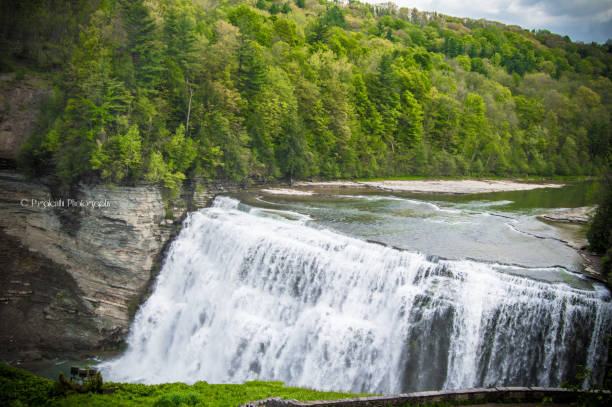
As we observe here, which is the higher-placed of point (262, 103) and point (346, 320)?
point (262, 103)

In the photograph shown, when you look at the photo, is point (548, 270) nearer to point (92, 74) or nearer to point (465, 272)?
point (465, 272)

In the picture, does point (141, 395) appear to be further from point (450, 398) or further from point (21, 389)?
point (450, 398)

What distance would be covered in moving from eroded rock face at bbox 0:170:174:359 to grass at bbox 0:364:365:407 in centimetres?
816

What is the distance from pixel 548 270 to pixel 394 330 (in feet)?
23.1

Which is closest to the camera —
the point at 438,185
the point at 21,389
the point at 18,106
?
the point at 21,389

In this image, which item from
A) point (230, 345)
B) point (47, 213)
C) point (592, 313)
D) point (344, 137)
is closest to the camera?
point (592, 313)

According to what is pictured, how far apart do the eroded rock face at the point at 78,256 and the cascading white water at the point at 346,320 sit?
5.27 feet

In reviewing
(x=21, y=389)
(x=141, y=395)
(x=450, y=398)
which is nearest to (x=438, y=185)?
(x=450, y=398)

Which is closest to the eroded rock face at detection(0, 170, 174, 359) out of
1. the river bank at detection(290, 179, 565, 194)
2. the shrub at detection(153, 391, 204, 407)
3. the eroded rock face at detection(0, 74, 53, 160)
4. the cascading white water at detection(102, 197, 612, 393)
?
the cascading white water at detection(102, 197, 612, 393)

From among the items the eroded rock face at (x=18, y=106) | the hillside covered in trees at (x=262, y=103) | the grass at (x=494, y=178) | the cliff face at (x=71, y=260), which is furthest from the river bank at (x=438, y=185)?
the eroded rock face at (x=18, y=106)

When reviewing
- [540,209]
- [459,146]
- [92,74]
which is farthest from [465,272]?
[459,146]

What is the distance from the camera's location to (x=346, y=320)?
1778cm

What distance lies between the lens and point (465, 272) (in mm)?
16688

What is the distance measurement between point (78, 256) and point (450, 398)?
2104 centimetres
